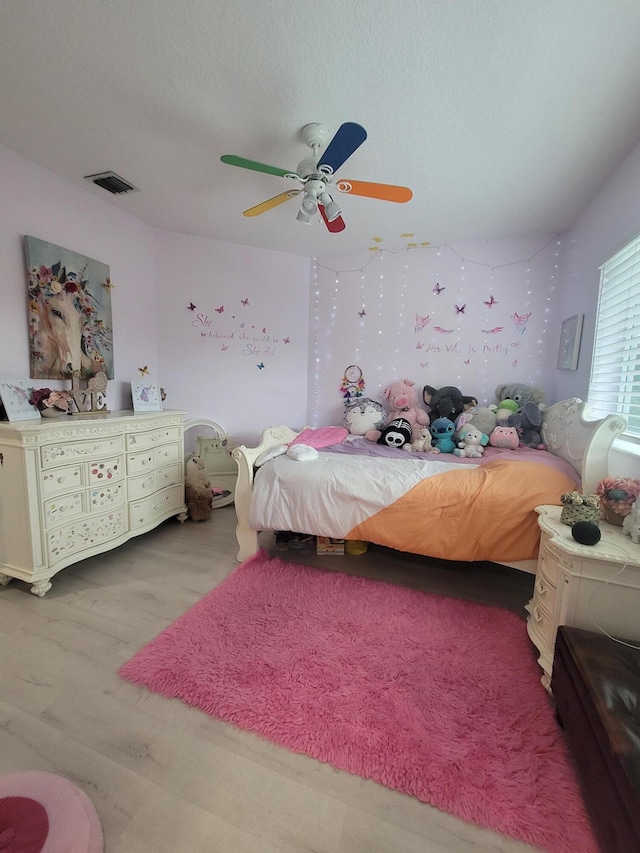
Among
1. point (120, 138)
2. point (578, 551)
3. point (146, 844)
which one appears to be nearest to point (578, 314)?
point (578, 551)

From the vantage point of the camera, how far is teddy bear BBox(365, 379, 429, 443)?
2.92 m

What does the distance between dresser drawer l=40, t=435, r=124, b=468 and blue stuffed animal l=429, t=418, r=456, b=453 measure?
2219 millimetres

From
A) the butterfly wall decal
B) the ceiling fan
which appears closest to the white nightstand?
the ceiling fan

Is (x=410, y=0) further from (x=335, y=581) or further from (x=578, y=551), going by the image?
(x=335, y=581)

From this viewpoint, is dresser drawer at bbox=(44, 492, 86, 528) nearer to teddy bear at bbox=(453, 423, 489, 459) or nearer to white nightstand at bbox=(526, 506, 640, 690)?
white nightstand at bbox=(526, 506, 640, 690)

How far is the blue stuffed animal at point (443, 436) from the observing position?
2.68 metres

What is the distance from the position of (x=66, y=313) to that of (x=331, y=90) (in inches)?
80.3

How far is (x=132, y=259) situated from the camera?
2.81m

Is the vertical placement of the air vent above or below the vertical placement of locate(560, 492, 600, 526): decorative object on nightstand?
above

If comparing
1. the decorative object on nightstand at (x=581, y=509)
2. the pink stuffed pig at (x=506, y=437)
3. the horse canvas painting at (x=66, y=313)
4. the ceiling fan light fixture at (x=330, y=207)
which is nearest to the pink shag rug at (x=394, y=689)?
the decorative object on nightstand at (x=581, y=509)

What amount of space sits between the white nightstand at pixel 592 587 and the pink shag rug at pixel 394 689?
265mm

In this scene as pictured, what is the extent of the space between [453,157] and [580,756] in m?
2.60

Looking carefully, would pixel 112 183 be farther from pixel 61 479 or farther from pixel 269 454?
pixel 269 454

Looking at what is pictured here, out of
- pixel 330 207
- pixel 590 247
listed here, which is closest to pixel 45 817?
pixel 330 207
